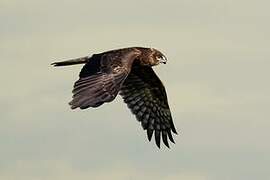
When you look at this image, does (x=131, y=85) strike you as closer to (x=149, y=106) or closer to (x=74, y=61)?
(x=149, y=106)

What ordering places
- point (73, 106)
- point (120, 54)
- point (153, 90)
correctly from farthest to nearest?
point (153, 90) → point (120, 54) → point (73, 106)

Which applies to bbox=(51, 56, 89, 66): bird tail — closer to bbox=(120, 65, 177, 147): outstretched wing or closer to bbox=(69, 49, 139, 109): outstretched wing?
bbox=(69, 49, 139, 109): outstretched wing

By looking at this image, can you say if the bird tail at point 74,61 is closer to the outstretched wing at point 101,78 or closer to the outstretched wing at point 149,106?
the outstretched wing at point 101,78

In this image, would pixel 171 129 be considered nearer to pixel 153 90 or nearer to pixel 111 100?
pixel 153 90

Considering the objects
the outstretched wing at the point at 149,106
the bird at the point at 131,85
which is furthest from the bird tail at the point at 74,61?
the outstretched wing at the point at 149,106

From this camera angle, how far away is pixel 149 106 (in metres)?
40.1

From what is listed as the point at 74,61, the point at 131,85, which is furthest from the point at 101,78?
the point at 131,85

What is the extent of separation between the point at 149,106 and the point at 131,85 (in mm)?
720

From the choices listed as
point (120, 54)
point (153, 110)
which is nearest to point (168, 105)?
point (153, 110)

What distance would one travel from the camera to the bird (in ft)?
110


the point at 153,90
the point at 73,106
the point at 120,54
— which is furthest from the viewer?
the point at 153,90

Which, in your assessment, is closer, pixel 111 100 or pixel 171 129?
pixel 111 100

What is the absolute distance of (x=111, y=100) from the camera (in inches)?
1304

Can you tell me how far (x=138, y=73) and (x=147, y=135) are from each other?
5.38 ft
